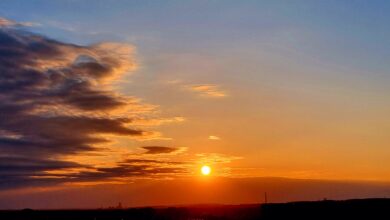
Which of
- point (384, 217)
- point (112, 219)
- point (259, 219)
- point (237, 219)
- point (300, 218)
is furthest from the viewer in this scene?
point (112, 219)

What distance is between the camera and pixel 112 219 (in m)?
179

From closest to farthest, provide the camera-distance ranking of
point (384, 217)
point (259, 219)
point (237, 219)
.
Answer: point (384, 217) < point (259, 219) < point (237, 219)

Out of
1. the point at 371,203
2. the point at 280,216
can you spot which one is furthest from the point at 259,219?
the point at 371,203

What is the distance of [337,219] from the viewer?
417 feet

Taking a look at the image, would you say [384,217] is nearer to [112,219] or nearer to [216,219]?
[216,219]

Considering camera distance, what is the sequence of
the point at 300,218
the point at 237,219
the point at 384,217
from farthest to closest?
the point at 237,219, the point at 300,218, the point at 384,217

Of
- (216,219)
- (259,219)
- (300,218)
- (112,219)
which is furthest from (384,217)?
(112,219)

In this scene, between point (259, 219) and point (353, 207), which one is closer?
point (353, 207)

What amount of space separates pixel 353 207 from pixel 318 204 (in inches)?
566

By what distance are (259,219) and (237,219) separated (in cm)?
1340

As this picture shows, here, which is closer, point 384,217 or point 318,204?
point 384,217

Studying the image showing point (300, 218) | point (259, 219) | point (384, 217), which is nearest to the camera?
point (384, 217)

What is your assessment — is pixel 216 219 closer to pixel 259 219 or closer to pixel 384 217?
pixel 259 219

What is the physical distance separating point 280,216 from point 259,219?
629 centimetres
